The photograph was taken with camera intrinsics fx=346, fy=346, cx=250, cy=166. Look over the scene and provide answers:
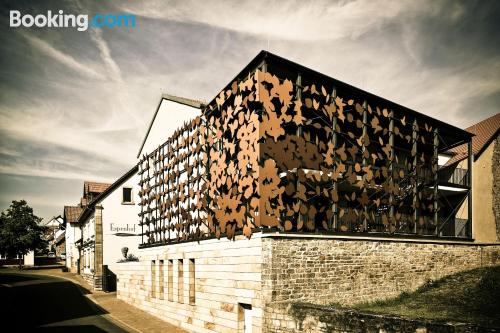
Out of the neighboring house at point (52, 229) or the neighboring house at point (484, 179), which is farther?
the neighboring house at point (52, 229)

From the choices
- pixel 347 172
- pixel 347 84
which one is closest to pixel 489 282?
pixel 347 172

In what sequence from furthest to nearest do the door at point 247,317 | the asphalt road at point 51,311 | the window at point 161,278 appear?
the window at point 161,278 < the asphalt road at point 51,311 < the door at point 247,317

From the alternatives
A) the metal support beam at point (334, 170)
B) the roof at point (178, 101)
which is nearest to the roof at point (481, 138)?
the metal support beam at point (334, 170)

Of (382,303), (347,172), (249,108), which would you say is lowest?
(382,303)

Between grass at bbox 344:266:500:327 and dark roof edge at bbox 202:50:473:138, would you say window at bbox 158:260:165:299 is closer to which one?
dark roof edge at bbox 202:50:473:138

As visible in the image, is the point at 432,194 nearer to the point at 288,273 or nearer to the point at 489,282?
the point at 489,282

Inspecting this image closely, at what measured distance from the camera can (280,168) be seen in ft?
37.8

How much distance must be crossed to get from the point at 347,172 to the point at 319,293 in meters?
4.79

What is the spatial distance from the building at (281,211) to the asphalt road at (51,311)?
3049 millimetres

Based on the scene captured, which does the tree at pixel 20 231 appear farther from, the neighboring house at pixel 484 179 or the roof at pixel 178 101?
the neighboring house at pixel 484 179

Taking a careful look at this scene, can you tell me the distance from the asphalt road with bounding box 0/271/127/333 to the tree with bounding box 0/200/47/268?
2570 centimetres

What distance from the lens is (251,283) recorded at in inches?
419

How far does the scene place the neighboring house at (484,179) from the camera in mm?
21344

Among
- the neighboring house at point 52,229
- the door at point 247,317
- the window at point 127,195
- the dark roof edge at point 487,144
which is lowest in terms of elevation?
the neighboring house at point 52,229
